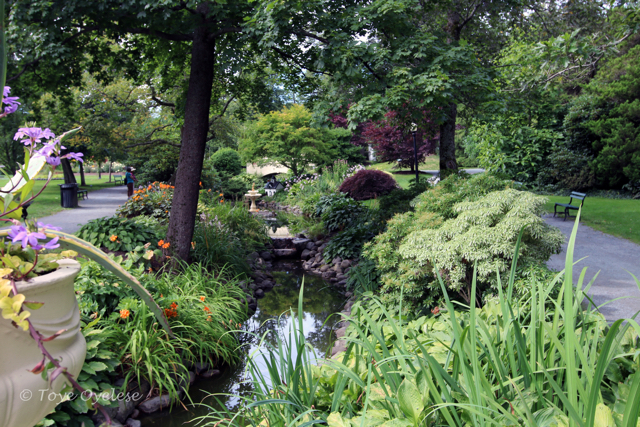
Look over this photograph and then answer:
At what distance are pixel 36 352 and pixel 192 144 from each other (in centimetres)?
429

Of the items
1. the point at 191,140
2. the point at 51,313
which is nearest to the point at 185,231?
the point at 191,140

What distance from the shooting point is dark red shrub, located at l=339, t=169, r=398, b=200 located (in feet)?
34.9

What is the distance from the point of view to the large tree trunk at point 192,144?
5148mm

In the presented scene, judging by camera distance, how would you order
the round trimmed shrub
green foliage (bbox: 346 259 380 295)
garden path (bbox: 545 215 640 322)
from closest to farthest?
1. garden path (bbox: 545 215 640 322)
2. green foliage (bbox: 346 259 380 295)
3. the round trimmed shrub

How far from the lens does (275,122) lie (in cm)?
1669

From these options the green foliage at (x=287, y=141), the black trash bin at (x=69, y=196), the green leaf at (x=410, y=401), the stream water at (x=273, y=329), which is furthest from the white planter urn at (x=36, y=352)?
the green foliage at (x=287, y=141)

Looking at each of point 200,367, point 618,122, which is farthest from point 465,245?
point 618,122

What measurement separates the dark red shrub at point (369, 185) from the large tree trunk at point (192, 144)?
605cm

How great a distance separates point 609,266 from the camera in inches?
239

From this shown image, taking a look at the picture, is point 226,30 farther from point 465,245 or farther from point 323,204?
point 323,204

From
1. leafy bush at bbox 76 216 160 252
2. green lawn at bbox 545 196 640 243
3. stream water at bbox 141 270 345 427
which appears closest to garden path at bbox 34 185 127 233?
leafy bush at bbox 76 216 160 252

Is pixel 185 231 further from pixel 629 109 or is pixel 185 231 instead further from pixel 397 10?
pixel 629 109

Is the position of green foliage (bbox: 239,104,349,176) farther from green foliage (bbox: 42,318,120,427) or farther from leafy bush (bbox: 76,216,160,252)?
green foliage (bbox: 42,318,120,427)

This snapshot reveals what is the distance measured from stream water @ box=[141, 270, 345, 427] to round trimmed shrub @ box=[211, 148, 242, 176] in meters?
12.3
